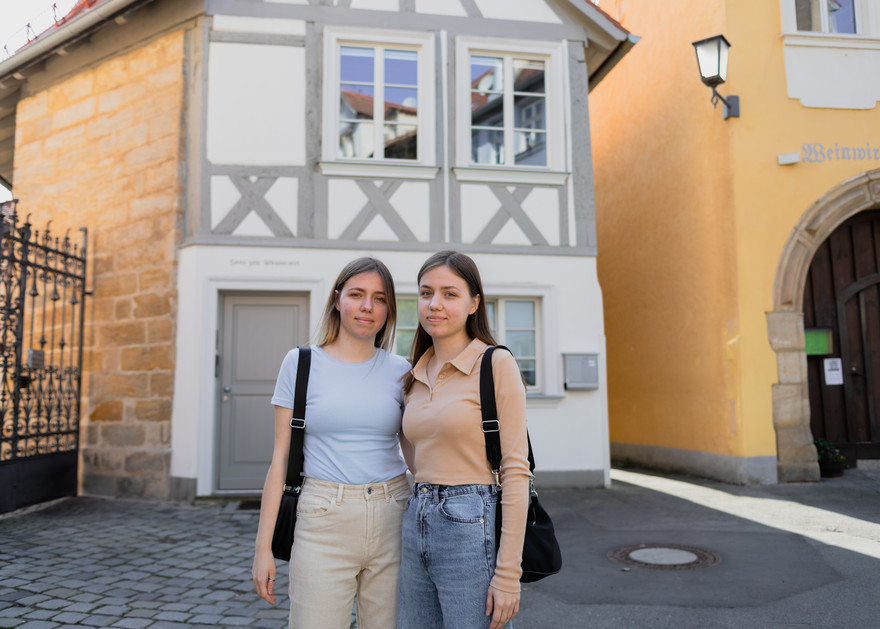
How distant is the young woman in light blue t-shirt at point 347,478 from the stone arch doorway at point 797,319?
6920 mm

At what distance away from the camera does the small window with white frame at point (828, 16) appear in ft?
27.5

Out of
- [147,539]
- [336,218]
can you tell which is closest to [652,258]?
[336,218]

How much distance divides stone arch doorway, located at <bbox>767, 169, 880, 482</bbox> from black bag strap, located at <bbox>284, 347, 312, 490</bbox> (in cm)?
712

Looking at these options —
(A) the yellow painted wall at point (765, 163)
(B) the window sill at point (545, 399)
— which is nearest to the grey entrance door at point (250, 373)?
(B) the window sill at point (545, 399)

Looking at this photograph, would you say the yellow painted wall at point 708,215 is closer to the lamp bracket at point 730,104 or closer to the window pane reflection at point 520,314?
the lamp bracket at point 730,104

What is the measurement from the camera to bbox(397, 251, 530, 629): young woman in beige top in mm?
1854

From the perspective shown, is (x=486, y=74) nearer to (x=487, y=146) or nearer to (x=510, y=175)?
(x=487, y=146)

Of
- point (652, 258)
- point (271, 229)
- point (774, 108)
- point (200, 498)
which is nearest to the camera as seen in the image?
point (200, 498)

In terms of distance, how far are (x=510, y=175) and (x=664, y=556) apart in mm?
4588

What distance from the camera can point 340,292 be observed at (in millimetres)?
2275

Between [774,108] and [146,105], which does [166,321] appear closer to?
[146,105]

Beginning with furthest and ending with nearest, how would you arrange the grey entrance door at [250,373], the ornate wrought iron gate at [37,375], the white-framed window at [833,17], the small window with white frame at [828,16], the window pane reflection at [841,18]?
1. the window pane reflection at [841,18]
2. the small window with white frame at [828,16]
3. the white-framed window at [833,17]
4. the grey entrance door at [250,373]
5. the ornate wrought iron gate at [37,375]

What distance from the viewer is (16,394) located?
637 centimetres

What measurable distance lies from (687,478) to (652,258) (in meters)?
3.17
